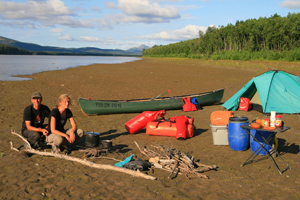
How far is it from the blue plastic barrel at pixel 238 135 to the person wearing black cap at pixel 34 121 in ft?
14.6

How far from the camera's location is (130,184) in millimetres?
4848

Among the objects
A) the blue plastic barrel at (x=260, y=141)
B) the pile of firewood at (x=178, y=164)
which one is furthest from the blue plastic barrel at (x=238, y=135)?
the pile of firewood at (x=178, y=164)

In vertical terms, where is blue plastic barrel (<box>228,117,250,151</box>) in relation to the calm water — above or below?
below

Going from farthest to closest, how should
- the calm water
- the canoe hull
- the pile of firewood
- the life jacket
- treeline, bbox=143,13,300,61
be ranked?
1. treeline, bbox=143,13,300,61
2. the calm water
3. the life jacket
4. the canoe hull
5. the pile of firewood

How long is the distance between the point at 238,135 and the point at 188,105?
5.47 metres

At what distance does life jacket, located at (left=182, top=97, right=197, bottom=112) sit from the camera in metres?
12.0

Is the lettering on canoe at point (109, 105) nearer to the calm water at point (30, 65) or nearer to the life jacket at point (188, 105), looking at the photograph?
the life jacket at point (188, 105)

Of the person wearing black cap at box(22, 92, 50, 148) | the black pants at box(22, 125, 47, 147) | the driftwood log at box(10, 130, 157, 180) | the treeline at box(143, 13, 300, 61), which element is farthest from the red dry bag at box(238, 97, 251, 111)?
the treeline at box(143, 13, 300, 61)

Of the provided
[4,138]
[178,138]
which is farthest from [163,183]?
[4,138]

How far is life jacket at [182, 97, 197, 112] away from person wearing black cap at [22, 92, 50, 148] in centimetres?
668

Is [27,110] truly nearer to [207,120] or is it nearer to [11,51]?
[207,120]

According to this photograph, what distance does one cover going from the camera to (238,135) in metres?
6.62

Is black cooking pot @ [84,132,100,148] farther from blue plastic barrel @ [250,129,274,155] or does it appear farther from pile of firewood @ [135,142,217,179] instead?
blue plastic barrel @ [250,129,274,155]

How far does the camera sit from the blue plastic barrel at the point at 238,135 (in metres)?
6.55
